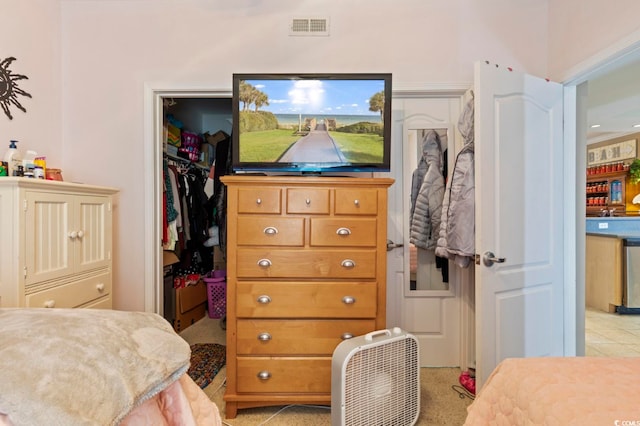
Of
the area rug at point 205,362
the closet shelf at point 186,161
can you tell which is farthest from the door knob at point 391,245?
the closet shelf at point 186,161

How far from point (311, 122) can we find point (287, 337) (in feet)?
4.09

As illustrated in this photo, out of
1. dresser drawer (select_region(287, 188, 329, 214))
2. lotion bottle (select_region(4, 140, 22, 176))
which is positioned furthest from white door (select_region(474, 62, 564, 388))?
lotion bottle (select_region(4, 140, 22, 176))

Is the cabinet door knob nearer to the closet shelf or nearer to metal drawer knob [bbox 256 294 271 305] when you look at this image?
metal drawer knob [bbox 256 294 271 305]

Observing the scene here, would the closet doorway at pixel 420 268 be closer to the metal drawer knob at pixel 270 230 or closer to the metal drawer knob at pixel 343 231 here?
the metal drawer knob at pixel 343 231

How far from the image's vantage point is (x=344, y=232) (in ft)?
5.36

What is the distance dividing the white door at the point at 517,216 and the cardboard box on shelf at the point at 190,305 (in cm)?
242

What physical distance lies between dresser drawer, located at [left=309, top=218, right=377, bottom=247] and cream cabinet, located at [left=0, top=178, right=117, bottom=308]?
1.27m

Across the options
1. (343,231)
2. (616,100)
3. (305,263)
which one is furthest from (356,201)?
(616,100)

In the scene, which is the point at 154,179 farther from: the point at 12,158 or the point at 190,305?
the point at 190,305

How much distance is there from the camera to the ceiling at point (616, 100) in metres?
2.74

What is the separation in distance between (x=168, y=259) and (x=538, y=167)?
2.83 m

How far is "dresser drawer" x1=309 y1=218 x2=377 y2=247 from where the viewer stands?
164 centimetres

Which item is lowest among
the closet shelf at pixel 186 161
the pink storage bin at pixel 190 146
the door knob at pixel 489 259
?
the door knob at pixel 489 259

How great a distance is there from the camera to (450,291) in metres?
2.22
